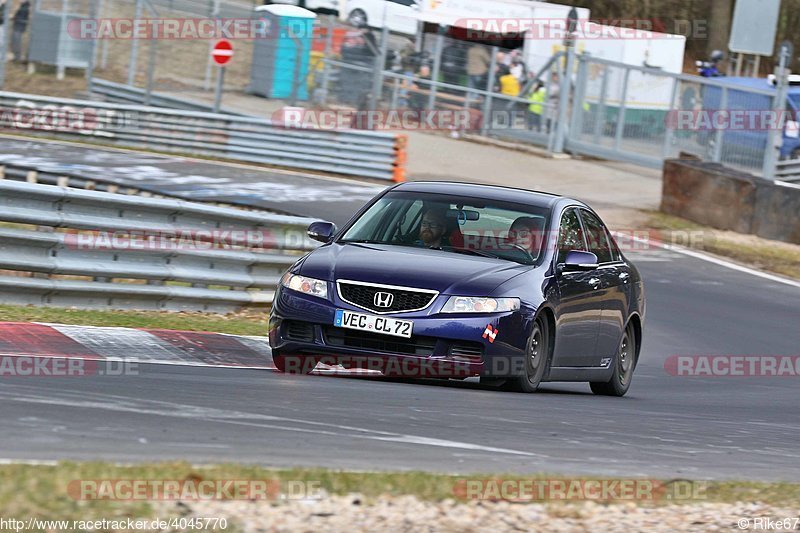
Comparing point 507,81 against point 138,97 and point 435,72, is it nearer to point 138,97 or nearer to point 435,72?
point 435,72

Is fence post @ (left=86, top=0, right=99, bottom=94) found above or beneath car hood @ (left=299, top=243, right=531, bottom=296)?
above

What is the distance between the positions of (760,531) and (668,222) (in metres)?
19.5

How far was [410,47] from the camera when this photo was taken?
34344 millimetres

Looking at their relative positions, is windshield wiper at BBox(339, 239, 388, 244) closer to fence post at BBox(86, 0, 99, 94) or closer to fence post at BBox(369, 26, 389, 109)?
fence post at BBox(369, 26, 389, 109)

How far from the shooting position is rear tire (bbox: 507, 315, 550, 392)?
30.4 feet

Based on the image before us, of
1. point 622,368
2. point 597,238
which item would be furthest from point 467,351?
point 622,368

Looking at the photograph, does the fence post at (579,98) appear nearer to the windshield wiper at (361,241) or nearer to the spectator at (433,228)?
the spectator at (433,228)

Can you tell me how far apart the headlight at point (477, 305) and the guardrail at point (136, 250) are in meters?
3.78

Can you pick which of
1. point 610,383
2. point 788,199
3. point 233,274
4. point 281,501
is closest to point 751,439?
point 610,383

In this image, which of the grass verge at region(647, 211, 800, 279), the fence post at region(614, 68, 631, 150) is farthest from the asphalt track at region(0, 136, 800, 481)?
the fence post at region(614, 68, 631, 150)

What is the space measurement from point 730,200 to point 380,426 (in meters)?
17.9

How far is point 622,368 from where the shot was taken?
451 inches

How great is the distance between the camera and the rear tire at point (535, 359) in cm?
926

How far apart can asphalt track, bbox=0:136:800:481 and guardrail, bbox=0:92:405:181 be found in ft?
55.7
